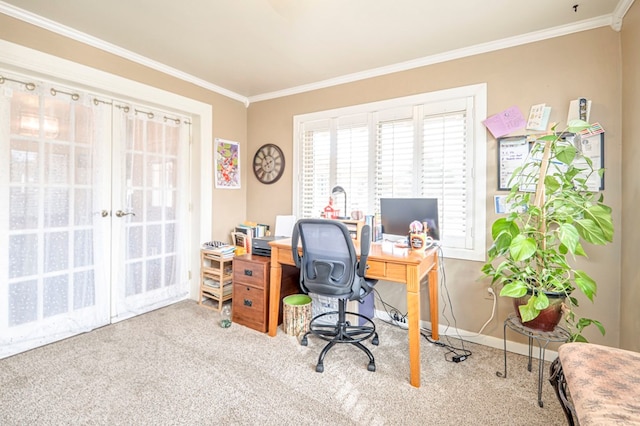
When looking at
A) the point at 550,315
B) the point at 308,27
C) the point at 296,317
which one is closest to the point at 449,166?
the point at 550,315

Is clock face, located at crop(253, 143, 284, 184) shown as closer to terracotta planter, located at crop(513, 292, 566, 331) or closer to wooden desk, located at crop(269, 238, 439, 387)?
wooden desk, located at crop(269, 238, 439, 387)

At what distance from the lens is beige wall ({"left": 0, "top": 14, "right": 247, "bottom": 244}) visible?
214 cm

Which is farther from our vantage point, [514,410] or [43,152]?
[43,152]

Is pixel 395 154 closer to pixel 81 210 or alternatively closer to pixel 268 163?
pixel 268 163

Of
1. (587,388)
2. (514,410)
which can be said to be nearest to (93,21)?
(587,388)

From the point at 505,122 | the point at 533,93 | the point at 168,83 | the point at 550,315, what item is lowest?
the point at 550,315

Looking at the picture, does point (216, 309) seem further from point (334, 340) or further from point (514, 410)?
point (514, 410)

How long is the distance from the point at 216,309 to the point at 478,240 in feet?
8.49

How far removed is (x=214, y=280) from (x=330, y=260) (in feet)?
5.56

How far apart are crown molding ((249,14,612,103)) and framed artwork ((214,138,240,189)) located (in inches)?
36.0

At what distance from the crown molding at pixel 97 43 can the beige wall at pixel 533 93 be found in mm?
1415

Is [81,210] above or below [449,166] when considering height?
below

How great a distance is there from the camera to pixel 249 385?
1903 millimetres

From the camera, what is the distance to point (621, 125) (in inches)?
79.7
